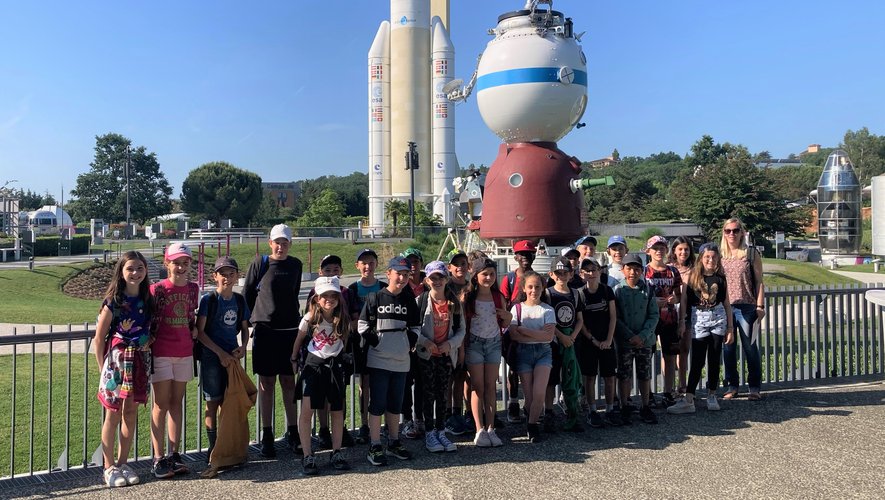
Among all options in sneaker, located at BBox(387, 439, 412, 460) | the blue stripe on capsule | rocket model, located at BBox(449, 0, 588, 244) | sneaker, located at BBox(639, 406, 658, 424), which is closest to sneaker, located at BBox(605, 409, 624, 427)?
sneaker, located at BBox(639, 406, 658, 424)

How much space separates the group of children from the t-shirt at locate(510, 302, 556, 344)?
0.05 ft

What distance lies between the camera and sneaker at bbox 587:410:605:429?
22.1 feet

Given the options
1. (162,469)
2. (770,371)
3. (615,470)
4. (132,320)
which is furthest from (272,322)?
(770,371)

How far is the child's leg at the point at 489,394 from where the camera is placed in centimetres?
625

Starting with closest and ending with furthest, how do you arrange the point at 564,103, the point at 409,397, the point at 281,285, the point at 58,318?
the point at 281,285 → the point at 409,397 → the point at 564,103 → the point at 58,318

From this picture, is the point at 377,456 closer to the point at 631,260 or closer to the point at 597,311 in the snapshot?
the point at 597,311

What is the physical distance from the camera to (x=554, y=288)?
676 cm

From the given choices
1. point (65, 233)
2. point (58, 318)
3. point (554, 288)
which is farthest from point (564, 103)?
point (65, 233)

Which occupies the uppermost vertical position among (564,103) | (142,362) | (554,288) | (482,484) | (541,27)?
(541,27)

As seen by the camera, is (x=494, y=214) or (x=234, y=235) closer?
(x=494, y=214)

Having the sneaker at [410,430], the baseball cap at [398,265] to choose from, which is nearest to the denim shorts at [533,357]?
the sneaker at [410,430]

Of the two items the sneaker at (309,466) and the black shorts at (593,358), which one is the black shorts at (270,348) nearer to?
the sneaker at (309,466)

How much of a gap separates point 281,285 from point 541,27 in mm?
11487

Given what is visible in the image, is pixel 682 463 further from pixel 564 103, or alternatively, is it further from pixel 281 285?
pixel 564 103
